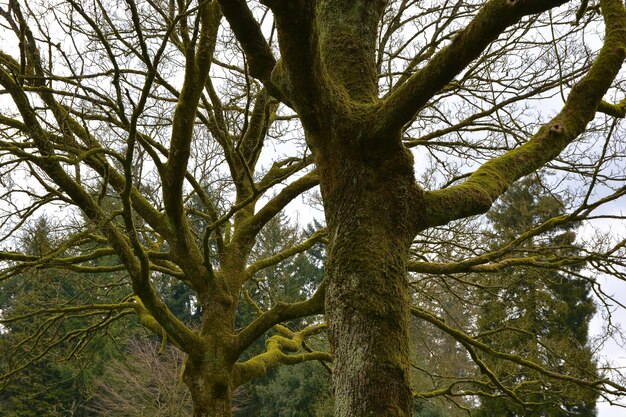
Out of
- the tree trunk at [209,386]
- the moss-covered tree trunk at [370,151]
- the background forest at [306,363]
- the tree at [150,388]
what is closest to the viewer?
the moss-covered tree trunk at [370,151]

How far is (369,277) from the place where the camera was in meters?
2.04

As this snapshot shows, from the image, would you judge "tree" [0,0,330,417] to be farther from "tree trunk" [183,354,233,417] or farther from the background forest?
the background forest

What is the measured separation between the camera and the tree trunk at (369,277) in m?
1.88

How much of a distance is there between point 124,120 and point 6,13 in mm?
899

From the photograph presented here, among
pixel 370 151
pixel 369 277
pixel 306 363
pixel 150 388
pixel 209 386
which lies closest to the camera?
pixel 369 277

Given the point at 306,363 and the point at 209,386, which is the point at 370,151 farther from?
the point at 306,363

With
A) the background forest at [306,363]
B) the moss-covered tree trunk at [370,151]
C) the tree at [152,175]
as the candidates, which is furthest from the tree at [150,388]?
the moss-covered tree trunk at [370,151]

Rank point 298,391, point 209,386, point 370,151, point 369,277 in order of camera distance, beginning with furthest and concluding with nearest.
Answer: point 298,391
point 209,386
point 370,151
point 369,277

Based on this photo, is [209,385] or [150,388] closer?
[209,385]

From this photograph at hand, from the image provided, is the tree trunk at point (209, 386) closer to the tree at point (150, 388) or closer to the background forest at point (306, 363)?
the background forest at point (306, 363)

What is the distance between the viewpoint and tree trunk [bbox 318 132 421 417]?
188cm

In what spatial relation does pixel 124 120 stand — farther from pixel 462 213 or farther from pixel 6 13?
pixel 462 213

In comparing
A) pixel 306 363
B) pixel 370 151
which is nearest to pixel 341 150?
pixel 370 151

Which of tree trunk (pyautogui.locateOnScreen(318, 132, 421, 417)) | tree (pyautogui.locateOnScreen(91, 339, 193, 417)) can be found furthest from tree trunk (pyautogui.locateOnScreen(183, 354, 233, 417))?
tree (pyautogui.locateOnScreen(91, 339, 193, 417))
